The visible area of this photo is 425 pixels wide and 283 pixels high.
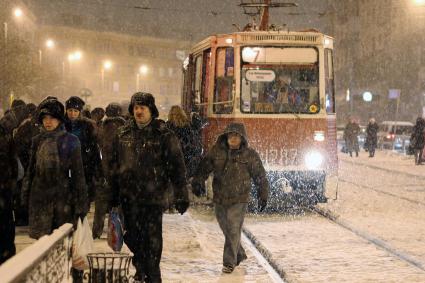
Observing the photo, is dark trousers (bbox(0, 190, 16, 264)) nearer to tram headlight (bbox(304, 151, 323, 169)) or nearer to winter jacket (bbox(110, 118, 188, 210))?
winter jacket (bbox(110, 118, 188, 210))

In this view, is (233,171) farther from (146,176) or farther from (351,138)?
(351,138)

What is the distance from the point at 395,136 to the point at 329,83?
26325 millimetres

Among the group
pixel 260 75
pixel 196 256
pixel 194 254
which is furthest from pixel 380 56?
pixel 196 256

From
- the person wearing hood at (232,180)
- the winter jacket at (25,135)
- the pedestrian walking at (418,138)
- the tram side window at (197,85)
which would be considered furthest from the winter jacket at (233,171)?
the pedestrian walking at (418,138)

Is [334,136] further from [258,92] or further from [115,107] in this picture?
[115,107]

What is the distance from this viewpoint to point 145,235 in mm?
6324

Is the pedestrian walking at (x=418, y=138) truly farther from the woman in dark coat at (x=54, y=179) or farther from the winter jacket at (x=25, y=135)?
the woman in dark coat at (x=54, y=179)

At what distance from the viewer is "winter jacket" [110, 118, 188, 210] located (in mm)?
6258

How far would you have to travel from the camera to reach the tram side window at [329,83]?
13595mm

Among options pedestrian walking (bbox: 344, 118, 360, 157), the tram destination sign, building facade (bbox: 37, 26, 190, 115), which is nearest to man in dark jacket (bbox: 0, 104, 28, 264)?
the tram destination sign

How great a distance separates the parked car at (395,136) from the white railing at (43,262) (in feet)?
112

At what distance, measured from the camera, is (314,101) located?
1348 centimetres

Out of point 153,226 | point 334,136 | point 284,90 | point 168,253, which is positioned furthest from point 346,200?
point 153,226

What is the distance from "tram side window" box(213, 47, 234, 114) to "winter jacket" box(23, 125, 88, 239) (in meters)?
7.27
